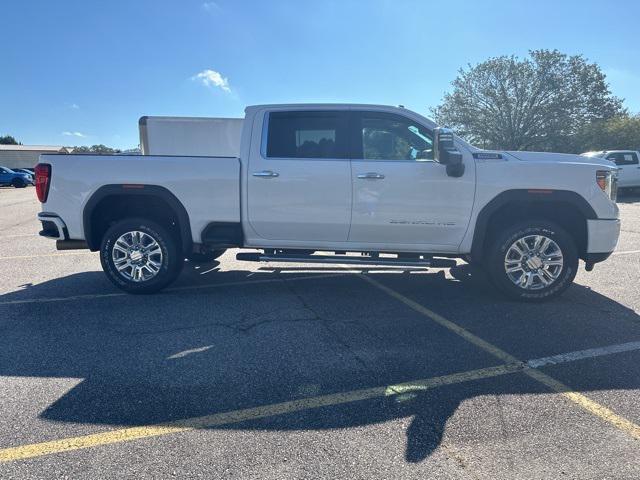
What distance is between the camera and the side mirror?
452 centimetres

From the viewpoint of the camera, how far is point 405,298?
17.3 ft

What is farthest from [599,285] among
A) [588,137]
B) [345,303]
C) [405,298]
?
[588,137]

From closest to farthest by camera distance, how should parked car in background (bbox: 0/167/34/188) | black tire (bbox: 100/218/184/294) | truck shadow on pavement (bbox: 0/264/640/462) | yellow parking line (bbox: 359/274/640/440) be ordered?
yellow parking line (bbox: 359/274/640/440) < truck shadow on pavement (bbox: 0/264/640/462) < black tire (bbox: 100/218/184/294) < parked car in background (bbox: 0/167/34/188)

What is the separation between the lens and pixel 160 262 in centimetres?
530

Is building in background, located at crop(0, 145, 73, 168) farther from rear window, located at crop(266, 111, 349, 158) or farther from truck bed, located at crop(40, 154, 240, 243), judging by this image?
rear window, located at crop(266, 111, 349, 158)

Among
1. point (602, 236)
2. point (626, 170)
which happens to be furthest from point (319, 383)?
point (626, 170)

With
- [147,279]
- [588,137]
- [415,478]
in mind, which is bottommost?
[415,478]

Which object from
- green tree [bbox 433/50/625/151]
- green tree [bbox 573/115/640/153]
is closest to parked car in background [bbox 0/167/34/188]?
green tree [bbox 433/50/625/151]

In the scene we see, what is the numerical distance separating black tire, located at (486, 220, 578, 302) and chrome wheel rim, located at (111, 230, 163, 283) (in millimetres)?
3833

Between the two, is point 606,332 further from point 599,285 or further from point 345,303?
point 345,303

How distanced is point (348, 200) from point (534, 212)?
2117 millimetres

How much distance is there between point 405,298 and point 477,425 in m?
2.55

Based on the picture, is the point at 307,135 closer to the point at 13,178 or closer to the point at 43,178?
the point at 43,178

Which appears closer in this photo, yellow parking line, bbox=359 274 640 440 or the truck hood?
yellow parking line, bbox=359 274 640 440
